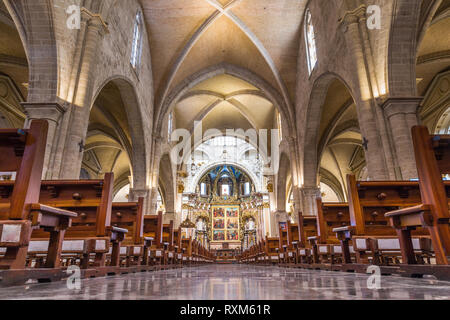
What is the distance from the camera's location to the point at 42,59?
7008mm

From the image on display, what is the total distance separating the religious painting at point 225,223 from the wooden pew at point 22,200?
83.2 feet

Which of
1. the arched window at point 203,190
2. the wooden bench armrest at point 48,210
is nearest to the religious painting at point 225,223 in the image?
the arched window at point 203,190

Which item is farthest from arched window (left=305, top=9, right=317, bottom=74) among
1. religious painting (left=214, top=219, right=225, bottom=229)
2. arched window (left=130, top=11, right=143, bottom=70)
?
religious painting (left=214, top=219, right=225, bottom=229)

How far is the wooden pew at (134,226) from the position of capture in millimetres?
5188

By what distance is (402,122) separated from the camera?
657 cm

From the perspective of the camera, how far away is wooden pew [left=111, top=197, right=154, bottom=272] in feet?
17.0

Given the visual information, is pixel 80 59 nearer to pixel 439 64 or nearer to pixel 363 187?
pixel 363 187

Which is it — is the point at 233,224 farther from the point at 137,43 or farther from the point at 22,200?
the point at 22,200

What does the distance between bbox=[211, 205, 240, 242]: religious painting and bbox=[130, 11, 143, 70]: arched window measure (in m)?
18.2

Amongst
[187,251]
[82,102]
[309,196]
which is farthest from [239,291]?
[309,196]

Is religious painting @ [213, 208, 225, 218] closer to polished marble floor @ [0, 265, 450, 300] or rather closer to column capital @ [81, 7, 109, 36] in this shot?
column capital @ [81, 7, 109, 36]

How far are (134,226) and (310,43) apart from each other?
413 inches
